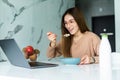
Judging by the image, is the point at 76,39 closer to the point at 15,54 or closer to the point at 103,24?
the point at 15,54

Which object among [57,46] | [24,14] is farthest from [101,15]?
[57,46]

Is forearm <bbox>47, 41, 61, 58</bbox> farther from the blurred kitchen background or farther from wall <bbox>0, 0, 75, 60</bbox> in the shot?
wall <bbox>0, 0, 75, 60</bbox>

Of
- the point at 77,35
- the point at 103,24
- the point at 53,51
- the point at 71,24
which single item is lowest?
the point at 103,24

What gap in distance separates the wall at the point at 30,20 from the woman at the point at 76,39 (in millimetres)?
1768

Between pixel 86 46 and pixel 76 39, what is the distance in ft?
0.44

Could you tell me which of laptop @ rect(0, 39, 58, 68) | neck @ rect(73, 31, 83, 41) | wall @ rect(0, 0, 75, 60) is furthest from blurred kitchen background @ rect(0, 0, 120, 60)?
laptop @ rect(0, 39, 58, 68)

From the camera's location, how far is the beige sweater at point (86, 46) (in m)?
Answer: 2.05

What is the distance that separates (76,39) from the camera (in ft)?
7.13

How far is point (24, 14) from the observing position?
13.2 ft

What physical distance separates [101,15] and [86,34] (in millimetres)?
3379

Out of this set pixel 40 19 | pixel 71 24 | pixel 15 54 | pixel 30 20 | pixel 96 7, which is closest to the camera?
pixel 15 54

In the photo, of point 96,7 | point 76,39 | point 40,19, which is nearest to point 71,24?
point 76,39

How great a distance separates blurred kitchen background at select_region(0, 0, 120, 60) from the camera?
369cm

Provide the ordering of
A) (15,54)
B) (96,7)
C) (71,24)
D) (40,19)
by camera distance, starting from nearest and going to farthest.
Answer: (15,54)
(71,24)
(40,19)
(96,7)
